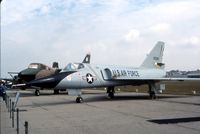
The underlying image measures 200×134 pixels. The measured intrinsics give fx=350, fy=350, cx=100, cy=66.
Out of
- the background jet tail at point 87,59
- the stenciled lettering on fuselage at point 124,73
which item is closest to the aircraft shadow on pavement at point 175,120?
the stenciled lettering on fuselage at point 124,73

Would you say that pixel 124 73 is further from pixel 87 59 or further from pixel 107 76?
pixel 87 59

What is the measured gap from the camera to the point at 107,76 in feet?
73.6

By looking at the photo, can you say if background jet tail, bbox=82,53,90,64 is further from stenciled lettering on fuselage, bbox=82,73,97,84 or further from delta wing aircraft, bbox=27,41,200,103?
stenciled lettering on fuselage, bbox=82,73,97,84

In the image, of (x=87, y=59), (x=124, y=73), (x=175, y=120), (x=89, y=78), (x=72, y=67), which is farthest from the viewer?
(x=87, y=59)

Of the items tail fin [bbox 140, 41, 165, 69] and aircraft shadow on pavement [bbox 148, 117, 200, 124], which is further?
tail fin [bbox 140, 41, 165, 69]

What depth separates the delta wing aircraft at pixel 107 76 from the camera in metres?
19.2

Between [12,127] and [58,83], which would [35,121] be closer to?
[12,127]

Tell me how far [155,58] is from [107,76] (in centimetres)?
634

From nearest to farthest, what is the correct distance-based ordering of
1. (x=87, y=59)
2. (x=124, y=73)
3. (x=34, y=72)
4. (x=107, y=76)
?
(x=107, y=76) < (x=124, y=73) < (x=34, y=72) < (x=87, y=59)

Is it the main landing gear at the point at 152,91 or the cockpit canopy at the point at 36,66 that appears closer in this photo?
the main landing gear at the point at 152,91

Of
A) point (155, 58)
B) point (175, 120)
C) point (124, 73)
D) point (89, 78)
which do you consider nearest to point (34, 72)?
point (124, 73)

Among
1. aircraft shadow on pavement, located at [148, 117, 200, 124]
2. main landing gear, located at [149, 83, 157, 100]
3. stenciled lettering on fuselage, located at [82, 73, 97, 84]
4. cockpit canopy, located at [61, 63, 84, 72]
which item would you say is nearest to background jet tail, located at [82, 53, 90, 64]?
main landing gear, located at [149, 83, 157, 100]

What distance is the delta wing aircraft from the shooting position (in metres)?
19.2

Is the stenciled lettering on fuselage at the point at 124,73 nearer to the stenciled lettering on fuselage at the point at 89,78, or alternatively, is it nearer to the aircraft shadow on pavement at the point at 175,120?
the stenciled lettering on fuselage at the point at 89,78
